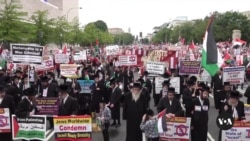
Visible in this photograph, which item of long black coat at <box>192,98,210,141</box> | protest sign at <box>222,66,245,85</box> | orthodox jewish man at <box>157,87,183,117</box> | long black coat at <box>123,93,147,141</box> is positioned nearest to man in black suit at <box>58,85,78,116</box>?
long black coat at <box>123,93,147,141</box>

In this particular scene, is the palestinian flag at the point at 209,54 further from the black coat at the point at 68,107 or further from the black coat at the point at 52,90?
the black coat at the point at 52,90

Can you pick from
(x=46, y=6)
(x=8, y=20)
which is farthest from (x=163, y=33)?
(x=8, y=20)

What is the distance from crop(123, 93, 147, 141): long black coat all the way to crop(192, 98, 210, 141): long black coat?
48.5 inches

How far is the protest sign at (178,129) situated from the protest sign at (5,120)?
10.7ft

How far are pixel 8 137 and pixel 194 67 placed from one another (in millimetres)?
7680

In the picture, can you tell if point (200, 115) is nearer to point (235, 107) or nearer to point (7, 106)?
point (235, 107)

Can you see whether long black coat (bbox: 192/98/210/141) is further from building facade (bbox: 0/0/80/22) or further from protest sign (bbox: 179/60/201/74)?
building facade (bbox: 0/0/80/22)

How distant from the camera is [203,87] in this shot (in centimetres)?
1045

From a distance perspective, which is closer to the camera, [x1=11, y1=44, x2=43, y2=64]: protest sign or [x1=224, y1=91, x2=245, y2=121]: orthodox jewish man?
[x1=224, y1=91, x2=245, y2=121]: orthodox jewish man

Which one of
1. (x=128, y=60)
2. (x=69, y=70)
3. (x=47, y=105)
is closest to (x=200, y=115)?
(x=47, y=105)

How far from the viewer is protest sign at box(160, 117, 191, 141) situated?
9.24 m

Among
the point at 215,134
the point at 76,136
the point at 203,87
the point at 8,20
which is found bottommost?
the point at 215,134

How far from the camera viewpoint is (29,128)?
8969 mm

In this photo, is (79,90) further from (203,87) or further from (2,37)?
(2,37)
